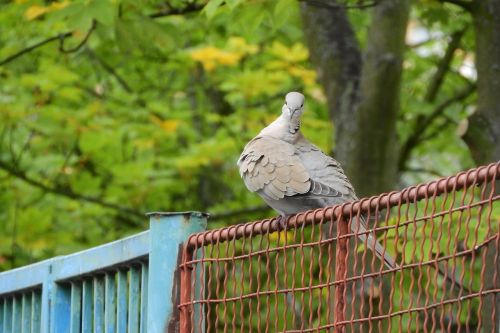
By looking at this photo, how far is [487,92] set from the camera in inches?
239

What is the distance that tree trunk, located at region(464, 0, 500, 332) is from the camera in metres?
5.86

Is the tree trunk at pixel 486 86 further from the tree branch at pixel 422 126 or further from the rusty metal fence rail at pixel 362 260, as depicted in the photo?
the tree branch at pixel 422 126


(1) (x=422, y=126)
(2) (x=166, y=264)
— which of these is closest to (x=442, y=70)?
(1) (x=422, y=126)

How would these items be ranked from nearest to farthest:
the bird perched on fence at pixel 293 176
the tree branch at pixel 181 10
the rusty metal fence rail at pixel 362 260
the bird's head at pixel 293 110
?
1. the rusty metal fence rail at pixel 362 260
2. the bird perched on fence at pixel 293 176
3. the bird's head at pixel 293 110
4. the tree branch at pixel 181 10

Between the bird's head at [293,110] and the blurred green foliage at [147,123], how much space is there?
10.7 feet

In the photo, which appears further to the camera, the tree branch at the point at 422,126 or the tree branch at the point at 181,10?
the tree branch at the point at 422,126

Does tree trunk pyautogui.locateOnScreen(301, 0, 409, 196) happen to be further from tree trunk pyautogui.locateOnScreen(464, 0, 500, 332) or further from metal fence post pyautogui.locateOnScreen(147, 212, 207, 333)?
metal fence post pyautogui.locateOnScreen(147, 212, 207, 333)

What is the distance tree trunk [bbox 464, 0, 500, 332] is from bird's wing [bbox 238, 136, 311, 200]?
4.75ft

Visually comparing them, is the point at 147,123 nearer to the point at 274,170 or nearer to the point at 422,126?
the point at 422,126

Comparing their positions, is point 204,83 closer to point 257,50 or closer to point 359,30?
point 257,50

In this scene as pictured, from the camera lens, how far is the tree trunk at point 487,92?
5.86m

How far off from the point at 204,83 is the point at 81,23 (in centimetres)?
469

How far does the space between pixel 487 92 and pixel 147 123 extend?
4.52m

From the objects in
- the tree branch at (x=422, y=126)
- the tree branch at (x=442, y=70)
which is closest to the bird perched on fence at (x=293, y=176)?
the tree branch at (x=422, y=126)
